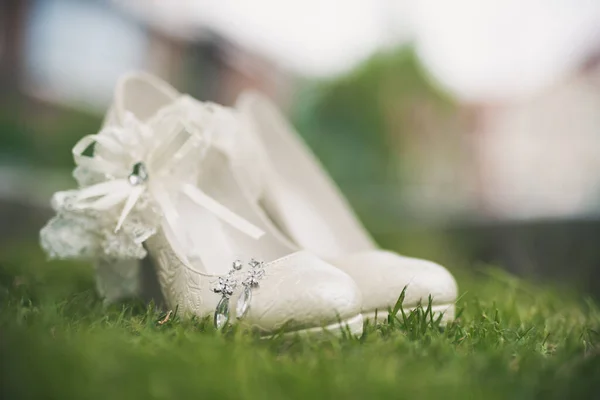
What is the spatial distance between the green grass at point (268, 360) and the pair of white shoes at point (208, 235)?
0.19 feet

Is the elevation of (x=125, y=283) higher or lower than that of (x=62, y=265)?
higher

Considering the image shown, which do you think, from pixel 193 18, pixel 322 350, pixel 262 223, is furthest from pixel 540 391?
pixel 193 18

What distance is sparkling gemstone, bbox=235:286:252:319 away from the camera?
1084 millimetres

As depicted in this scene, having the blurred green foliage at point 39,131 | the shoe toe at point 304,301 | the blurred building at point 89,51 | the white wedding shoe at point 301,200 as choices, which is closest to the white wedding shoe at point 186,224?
the shoe toe at point 304,301

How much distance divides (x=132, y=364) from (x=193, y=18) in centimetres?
621

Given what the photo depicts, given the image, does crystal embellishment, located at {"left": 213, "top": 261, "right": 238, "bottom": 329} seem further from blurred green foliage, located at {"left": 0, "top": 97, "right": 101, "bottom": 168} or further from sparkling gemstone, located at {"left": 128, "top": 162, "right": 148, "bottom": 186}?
blurred green foliage, located at {"left": 0, "top": 97, "right": 101, "bottom": 168}

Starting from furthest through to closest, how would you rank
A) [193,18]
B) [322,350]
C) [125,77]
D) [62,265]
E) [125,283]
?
[193,18] → [62,265] → [125,77] → [125,283] → [322,350]

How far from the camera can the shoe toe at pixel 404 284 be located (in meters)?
1.23

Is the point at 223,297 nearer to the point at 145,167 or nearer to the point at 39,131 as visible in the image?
the point at 145,167

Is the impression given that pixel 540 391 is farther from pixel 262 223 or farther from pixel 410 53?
pixel 410 53

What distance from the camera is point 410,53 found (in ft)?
24.8

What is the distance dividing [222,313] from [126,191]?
1.29 ft

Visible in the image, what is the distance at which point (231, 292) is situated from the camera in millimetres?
1125

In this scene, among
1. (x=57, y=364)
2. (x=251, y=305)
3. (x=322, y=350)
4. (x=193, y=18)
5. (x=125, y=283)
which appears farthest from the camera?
(x=193, y=18)
